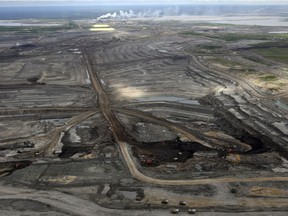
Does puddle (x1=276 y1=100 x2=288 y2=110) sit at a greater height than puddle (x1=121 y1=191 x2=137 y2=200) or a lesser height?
lesser

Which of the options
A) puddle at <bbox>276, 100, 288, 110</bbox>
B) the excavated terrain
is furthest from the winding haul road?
puddle at <bbox>276, 100, 288, 110</bbox>

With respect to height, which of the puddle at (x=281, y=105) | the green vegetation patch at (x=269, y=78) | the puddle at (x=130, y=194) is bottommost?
the green vegetation patch at (x=269, y=78)

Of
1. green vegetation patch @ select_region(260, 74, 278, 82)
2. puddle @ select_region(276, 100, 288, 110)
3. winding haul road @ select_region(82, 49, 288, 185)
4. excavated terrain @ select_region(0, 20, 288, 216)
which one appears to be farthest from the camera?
green vegetation patch @ select_region(260, 74, 278, 82)

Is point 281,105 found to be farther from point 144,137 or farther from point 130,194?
point 130,194

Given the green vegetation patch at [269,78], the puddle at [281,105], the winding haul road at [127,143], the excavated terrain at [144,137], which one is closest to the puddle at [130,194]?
the excavated terrain at [144,137]

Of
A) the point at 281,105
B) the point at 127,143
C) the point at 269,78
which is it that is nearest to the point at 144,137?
the point at 127,143

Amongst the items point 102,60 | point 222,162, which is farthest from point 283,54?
point 222,162

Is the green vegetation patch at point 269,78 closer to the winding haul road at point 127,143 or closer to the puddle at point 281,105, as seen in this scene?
the winding haul road at point 127,143

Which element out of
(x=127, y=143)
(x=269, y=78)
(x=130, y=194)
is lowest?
(x=269, y=78)

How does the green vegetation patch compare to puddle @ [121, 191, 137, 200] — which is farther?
the green vegetation patch

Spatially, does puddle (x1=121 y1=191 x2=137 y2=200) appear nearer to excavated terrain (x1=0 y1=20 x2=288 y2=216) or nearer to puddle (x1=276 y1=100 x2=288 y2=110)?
excavated terrain (x1=0 y1=20 x2=288 y2=216)

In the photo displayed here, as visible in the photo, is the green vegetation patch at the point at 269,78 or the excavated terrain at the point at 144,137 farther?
the green vegetation patch at the point at 269,78

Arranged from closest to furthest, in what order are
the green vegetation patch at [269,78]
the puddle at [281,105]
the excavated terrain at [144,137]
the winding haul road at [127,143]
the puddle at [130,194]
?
the excavated terrain at [144,137] → the puddle at [130,194] → the winding haul road at [127,143] → the puddle at [281,105] → the green vegetation patch at [269,78]

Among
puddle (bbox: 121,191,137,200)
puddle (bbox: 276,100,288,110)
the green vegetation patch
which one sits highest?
puddle (bbox: 121,191,137,200)
